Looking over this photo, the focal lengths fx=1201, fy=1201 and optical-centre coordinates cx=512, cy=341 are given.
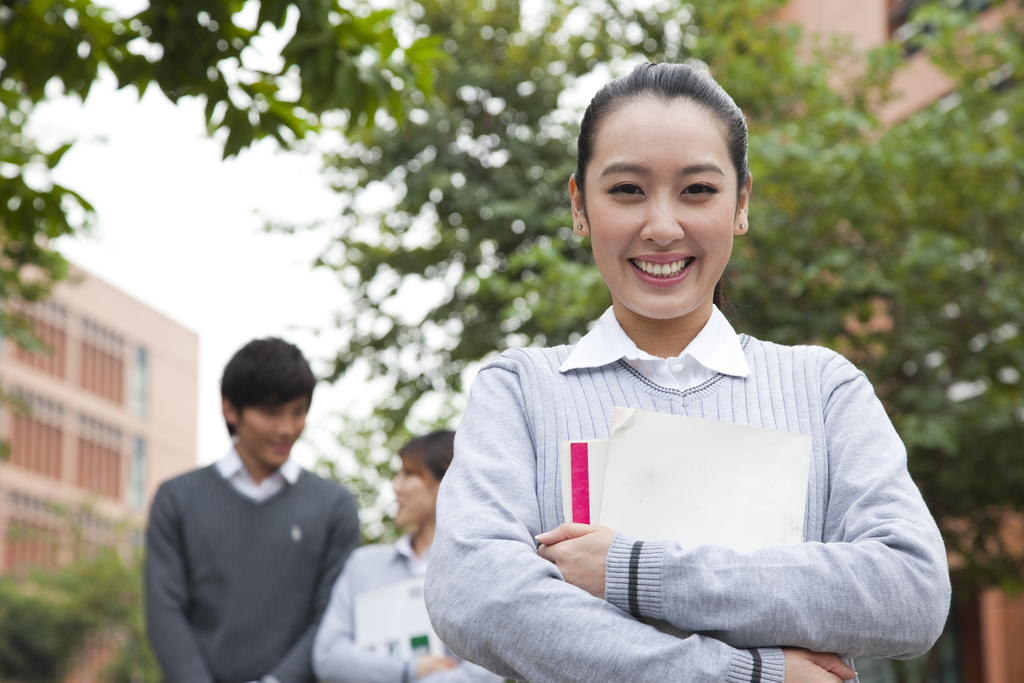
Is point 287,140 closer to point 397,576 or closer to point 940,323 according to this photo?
point 397,576

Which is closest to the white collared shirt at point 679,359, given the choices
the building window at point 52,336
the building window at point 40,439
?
the building window at point 52,336

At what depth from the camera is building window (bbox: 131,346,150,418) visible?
68.4 metres

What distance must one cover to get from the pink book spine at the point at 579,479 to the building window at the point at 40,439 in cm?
5709

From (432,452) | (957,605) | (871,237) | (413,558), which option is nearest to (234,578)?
(413,558)

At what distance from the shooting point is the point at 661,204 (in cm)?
186

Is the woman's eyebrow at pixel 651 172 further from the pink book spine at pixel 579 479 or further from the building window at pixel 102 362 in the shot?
the building window at pixel 102 362

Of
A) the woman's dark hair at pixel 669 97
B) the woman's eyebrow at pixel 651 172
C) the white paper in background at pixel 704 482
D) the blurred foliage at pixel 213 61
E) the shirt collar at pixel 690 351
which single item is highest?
the blurred foliage at pixel 213 61

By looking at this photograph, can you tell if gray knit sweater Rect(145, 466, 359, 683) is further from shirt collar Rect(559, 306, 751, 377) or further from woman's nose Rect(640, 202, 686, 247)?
woman's nose Rect(640, 202, 686, 247)

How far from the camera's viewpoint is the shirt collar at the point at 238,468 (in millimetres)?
3965

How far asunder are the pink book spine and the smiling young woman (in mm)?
39

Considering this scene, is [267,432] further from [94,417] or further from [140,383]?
[140,383]

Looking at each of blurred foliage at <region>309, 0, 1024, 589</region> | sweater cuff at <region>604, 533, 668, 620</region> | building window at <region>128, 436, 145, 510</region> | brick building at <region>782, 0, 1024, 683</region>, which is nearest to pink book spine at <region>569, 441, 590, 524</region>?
sweater cuff at <region>604, 533, 668, 620</region>

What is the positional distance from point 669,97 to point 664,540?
70 centimetres

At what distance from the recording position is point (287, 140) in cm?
501
